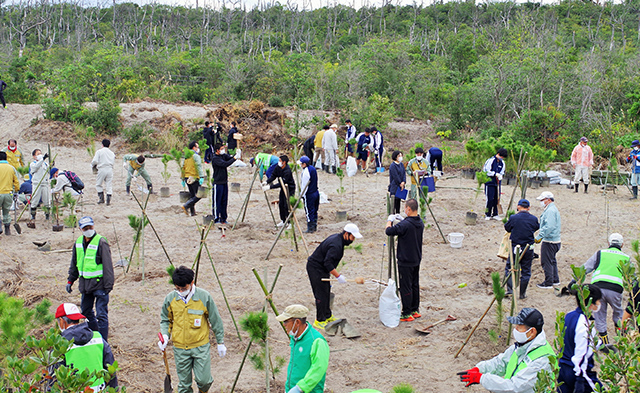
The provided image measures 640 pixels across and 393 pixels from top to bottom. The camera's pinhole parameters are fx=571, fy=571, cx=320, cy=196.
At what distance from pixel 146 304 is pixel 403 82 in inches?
976

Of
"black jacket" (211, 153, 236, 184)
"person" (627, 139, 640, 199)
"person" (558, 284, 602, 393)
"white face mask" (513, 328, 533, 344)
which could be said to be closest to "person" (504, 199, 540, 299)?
"person" (558, 284, 602, 393)

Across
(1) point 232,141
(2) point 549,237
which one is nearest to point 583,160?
(2) point 549,237

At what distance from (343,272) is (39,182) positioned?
23.3 feet

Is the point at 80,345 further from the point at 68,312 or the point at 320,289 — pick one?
the point at 320,289

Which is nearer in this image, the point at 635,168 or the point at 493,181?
the point at 493,181

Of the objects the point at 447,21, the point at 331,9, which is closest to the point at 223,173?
the point at 447,21

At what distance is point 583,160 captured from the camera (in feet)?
52.1

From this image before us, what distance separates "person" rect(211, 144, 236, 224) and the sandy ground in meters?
0.54

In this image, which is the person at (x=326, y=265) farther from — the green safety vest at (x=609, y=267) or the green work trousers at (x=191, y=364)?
the green safety vest at (x=609, y=267)

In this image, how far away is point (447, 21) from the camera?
74.6 meters

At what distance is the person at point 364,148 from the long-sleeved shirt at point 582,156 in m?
6.01

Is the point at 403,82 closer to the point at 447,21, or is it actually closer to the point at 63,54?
the point at 63,54

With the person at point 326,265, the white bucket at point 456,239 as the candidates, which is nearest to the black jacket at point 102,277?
the person at point 326,265

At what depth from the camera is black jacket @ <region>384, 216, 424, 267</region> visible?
753 centimetres
